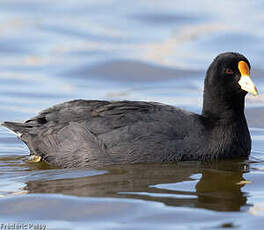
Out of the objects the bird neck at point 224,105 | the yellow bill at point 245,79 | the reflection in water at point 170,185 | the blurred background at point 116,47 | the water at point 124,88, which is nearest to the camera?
the water at point 124,88

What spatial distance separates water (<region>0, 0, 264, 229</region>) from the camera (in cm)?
Answer: 707

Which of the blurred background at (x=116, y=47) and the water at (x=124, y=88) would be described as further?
the blurred background at (x=116, y=47)

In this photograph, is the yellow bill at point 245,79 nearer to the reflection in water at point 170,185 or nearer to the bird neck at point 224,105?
the bird neck at point 224,105

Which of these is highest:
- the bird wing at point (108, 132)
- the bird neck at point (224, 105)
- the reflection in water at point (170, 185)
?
the bird neck at point (224, 105)

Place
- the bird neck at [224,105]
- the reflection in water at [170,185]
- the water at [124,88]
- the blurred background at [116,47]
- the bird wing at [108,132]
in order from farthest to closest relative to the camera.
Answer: the blurred background at [116,47] < the bird neck at [224,105] < the bird wing at [108,132] < the reflection in water at [170,185] < the water at [124,88]

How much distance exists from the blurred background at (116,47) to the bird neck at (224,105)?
11.4 feet

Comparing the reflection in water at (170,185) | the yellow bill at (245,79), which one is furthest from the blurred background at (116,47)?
the reflection in water at (170,185)

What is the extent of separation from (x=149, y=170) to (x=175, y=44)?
798 centimetres

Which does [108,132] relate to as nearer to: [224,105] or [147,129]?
[147,129]

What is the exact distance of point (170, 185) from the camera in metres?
8.03

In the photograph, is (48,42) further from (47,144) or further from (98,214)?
(98,214)

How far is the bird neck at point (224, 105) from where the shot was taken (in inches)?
368

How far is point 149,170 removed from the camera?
862 centimetres

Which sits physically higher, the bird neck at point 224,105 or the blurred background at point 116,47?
the blurred background at point 116,47
